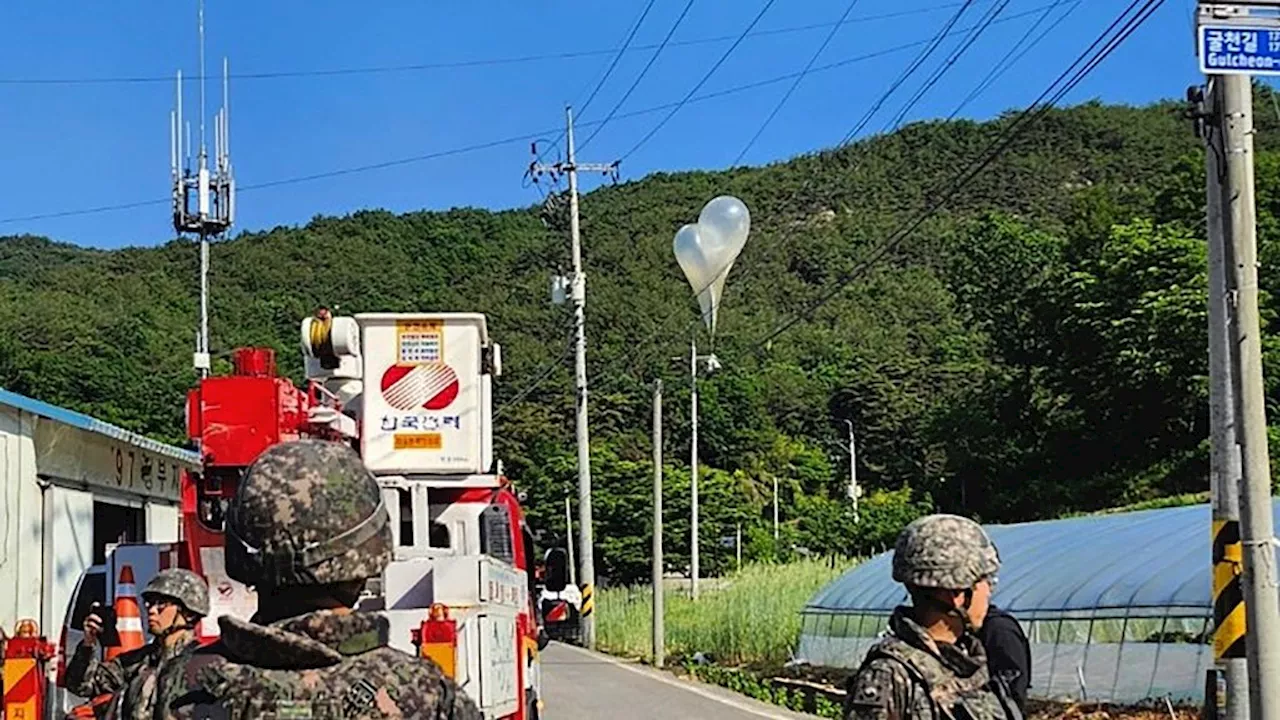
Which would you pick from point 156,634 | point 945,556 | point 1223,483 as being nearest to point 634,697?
point 1223,483

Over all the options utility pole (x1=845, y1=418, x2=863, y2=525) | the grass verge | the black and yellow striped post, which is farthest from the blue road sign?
utility pole (x1=845, y1=418, x2=863, y2=525)

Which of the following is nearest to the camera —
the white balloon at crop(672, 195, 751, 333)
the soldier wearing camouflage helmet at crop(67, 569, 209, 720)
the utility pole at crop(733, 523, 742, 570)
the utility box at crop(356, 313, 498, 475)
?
the soldier wearing camouflage helmet at crop(67, 569, 209, 720)

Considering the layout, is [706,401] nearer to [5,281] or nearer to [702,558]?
[702,558]

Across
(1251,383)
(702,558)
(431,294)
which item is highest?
(431,294)

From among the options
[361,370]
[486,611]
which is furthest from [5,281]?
[486,611]

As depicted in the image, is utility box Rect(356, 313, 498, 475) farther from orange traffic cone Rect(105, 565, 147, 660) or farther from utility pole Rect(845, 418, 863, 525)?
utility pole Rect(845, 418, 863, 525)

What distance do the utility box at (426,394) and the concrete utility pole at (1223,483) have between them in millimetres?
5038

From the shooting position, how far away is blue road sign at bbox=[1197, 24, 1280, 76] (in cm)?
1007

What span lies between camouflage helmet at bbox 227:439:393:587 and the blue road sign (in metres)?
8.35

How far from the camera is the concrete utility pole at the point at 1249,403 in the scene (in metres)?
10.8

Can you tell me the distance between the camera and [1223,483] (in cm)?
1134

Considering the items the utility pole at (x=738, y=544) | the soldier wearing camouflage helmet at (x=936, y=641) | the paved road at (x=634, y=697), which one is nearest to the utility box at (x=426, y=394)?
the soldier wearing camouflage helmet at (x=936, y=641)

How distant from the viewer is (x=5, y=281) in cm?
6950

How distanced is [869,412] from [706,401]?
10862 millimetres
